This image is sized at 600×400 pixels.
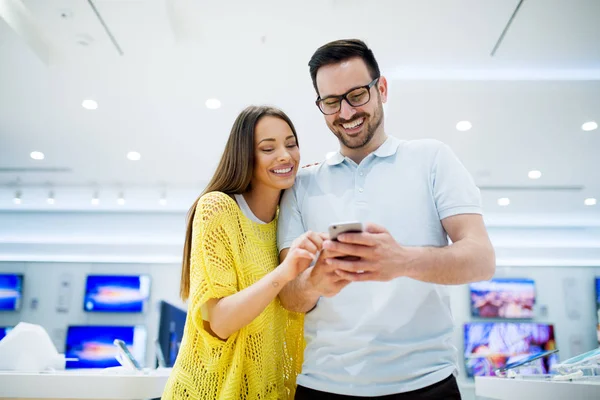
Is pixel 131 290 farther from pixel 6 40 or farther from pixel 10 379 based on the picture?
pixel 10 379

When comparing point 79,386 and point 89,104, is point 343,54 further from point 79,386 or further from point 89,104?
point 89,104

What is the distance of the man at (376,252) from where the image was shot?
1.22 meters

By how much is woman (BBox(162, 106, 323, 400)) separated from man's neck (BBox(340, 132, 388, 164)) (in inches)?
7.9

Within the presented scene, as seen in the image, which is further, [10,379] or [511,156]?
[511,156]

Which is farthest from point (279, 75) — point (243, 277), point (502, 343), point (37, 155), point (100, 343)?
point (502, 343)

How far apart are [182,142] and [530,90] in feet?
13.1

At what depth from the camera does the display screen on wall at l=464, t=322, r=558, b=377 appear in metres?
8.56

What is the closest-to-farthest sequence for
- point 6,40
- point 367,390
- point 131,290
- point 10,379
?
point 367,390 → point 10,379 → point 6,40 → point 131,290

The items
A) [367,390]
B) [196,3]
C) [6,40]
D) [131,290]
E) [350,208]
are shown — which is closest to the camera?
[367,390]

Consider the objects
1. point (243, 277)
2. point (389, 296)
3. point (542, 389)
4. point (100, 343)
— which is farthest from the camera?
point (100, 343)

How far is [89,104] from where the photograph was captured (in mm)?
5262

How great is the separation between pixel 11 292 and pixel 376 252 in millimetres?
9883

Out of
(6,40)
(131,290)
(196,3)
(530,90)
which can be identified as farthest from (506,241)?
(6,40)

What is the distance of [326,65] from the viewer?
1.66m
